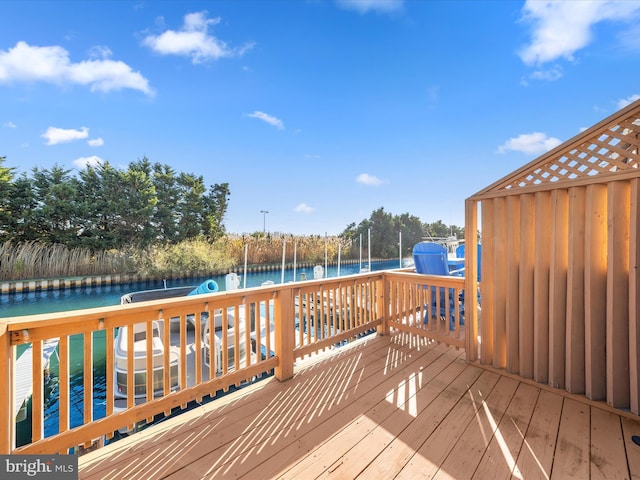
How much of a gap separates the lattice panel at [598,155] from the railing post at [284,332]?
2.40 metres

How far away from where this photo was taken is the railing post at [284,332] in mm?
2463

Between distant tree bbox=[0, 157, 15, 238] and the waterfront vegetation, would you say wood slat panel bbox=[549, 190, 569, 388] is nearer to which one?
the waterfront vegetation

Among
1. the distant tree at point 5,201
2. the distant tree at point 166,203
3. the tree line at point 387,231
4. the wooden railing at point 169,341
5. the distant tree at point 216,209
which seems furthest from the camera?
the tree line at point 387,231

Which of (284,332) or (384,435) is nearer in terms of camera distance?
(384,435)

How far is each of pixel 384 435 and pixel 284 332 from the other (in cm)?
114

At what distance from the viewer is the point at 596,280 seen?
1.96 metres

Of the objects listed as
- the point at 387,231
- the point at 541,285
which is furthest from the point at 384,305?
the point at 387,231

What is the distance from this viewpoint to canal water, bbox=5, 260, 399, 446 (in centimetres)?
386

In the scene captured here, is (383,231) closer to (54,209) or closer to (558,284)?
(54,209)

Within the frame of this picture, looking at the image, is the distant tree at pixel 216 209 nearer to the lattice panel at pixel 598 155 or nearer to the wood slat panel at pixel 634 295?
the lattice panel at pixel 598 155

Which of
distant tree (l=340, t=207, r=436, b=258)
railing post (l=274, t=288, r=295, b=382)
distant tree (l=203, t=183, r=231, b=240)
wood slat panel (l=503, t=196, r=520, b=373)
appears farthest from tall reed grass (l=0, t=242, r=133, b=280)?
distant tree (l=340, t=207, r=436, b=258)

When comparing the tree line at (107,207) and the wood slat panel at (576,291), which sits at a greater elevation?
the tree line at (107,207)

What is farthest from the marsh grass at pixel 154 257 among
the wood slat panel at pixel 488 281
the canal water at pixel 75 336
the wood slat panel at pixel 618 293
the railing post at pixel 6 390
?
the railing post at pixel 6 390

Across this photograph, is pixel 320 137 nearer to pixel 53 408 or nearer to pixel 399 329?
pixel 399 329
